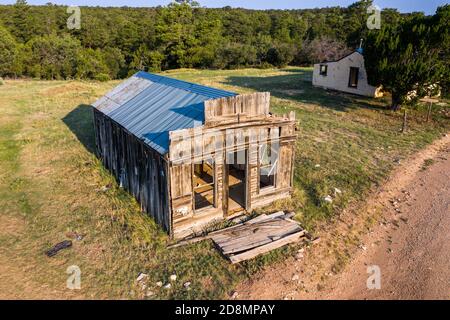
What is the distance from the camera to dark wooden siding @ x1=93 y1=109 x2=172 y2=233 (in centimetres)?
1033

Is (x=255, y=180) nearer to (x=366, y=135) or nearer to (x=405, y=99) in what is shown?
(x=366, y=135)

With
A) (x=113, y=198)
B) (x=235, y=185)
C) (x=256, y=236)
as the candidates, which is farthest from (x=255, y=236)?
(x=113, y=198)

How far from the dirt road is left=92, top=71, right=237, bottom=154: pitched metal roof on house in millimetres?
4751

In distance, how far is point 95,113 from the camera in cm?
1639

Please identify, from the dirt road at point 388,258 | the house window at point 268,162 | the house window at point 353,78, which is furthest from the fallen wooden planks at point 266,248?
the house window at point 353,78

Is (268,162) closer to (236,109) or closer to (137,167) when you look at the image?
(236,109)

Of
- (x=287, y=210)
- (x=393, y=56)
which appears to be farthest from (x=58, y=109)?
(x=393, y=56)

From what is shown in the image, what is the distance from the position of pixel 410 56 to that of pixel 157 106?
56.2 feet

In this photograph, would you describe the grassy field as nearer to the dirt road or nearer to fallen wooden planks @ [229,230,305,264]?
fallen wooden planks @ [229,230,305,264]

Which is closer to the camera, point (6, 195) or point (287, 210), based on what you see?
point (287, 210)

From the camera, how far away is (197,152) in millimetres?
10016

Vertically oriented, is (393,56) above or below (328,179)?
above

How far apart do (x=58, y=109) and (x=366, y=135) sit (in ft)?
71.7
